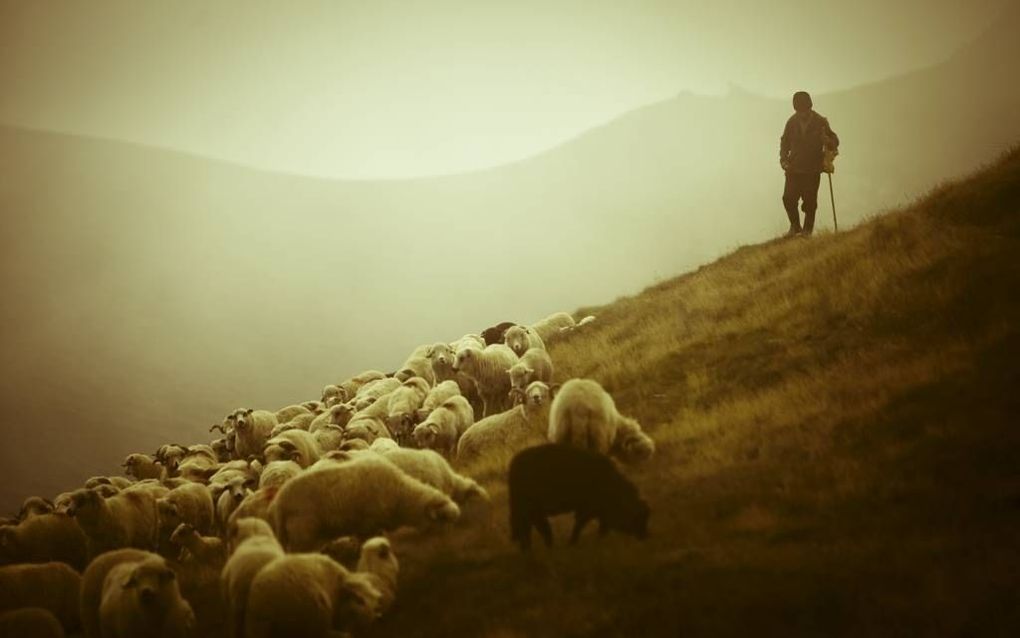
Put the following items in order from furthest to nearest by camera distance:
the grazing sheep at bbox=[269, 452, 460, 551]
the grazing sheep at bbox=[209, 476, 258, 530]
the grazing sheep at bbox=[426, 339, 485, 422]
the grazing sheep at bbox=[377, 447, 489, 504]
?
the grazing sheep at bbox=[426, 339, 485, 422] < the grazing sheep at bbox=[209, 476, 258, 530] < the grazing sheep at bbox=[377, 447, 489, 504] < the grazing sheep at bbox=[269, 452, 460, 551]

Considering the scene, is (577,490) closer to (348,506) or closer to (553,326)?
(348,506)

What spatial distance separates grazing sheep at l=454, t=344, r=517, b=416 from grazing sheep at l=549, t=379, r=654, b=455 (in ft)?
20.7

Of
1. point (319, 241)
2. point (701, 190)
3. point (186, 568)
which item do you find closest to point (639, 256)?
point (701, 190)

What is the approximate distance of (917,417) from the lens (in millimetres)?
6551

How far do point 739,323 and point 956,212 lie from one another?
4.53 meters

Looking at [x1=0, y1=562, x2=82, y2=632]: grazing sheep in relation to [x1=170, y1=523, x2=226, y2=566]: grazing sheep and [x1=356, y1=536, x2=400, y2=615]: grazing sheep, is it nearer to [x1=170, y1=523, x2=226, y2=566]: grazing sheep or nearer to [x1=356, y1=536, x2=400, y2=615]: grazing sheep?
[x1=170, y1=523, x2=226, y2=566]: grazing sheep

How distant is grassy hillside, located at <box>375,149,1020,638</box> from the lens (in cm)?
413

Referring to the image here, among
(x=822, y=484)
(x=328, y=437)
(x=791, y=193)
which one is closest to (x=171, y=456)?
(x=328, y=437)

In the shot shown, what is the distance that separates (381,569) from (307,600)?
98 cm

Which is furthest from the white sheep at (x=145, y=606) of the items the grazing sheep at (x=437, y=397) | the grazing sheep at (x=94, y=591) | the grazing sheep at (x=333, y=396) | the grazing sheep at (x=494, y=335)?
the grazing sheep at (x=494, y=335)

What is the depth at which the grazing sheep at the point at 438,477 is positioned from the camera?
7.91 m

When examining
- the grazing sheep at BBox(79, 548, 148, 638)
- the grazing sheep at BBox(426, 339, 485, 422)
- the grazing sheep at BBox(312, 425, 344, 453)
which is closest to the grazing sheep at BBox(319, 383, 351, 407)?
the grazing sheep at BBox(426, 339, 485, 422)

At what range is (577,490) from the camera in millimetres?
5598

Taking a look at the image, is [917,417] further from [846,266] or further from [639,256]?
[639,256]
